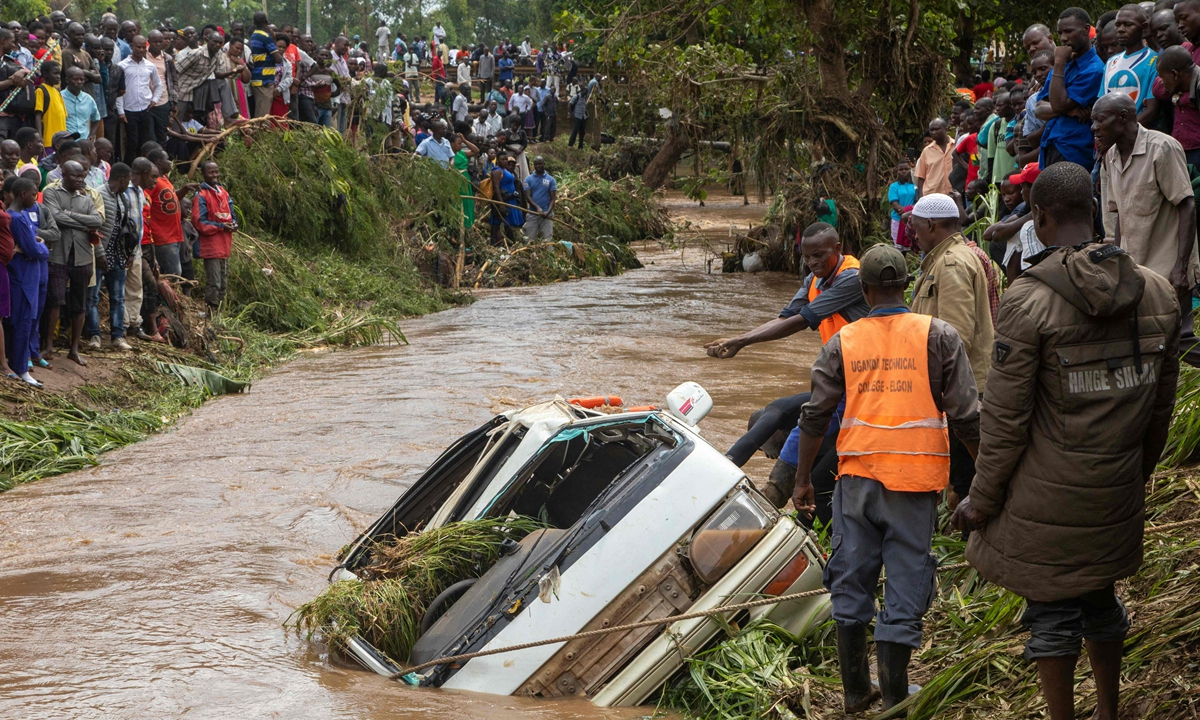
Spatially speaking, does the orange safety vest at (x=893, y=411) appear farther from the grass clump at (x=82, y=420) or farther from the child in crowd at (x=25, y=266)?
the child in crowd at (x=25, y=266)

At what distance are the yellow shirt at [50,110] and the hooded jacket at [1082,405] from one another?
11712mm

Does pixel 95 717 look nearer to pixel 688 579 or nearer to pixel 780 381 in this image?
pixel 688 579

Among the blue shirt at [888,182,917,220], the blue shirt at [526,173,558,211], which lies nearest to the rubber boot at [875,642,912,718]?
the blue shirt at [888,182,917,220]

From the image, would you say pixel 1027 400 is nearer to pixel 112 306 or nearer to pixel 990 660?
pixel 990 660

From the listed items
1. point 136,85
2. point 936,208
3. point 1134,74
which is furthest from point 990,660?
point 136,85

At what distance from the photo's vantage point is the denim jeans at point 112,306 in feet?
37.6

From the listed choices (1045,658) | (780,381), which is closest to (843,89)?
(780,381)

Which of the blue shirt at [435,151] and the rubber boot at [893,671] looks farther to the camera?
the blue shirt at [435,151]

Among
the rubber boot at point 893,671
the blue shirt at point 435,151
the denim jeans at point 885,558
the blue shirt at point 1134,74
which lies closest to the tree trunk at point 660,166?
the blue shirt at point 435,151

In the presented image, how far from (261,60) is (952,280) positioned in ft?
45.4

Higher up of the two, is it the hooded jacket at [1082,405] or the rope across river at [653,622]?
the hooded jacket at [1082,405]

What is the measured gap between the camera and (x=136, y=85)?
1445 centimetres

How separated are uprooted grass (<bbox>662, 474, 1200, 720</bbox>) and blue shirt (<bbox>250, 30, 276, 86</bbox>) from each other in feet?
46.0

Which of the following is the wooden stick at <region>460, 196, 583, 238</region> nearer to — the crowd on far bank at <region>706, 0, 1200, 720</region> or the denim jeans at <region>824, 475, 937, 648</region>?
the crowd on far bank at <region>706, 0, 1200, 720</region>
